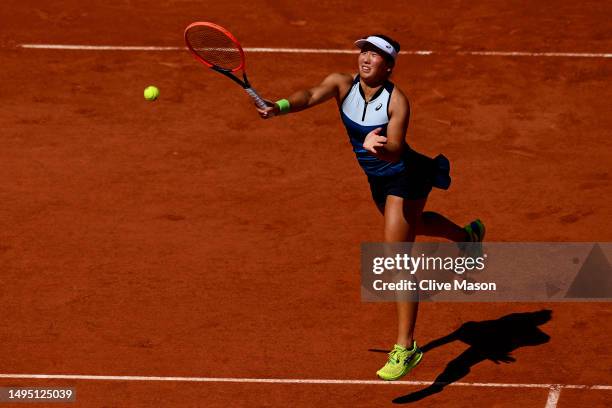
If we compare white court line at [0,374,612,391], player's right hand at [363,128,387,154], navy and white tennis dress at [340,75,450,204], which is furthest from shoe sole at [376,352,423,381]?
player's right hand at [363,128,387,154]

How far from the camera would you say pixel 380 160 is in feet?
37.2

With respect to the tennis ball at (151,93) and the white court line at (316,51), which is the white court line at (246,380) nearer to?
the tennis ball at (151,93)

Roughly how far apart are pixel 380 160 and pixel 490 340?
2.13m

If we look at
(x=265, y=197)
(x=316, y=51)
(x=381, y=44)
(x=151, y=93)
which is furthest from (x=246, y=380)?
(x=316, y=51)

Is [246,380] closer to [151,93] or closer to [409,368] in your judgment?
[409,368]

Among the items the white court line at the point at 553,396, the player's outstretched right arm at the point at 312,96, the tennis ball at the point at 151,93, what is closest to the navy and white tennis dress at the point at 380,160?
the player's outstretched right arm at the point at 312,96

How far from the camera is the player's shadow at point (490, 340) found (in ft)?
38.9

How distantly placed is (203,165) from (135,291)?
104 inches

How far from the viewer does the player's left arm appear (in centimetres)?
1078

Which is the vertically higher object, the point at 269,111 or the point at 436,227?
the point at 269,111

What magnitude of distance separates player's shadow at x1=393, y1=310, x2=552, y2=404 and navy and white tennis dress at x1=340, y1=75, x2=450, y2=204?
1545mm

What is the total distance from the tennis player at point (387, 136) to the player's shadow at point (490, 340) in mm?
556

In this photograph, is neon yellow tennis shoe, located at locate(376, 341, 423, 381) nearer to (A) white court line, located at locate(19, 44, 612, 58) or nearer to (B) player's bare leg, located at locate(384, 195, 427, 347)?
(B) player's bare leg, located at locate(384, 195, 427, 347)

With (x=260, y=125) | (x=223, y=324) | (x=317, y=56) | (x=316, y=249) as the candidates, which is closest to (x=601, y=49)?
(x=317, y=56)
